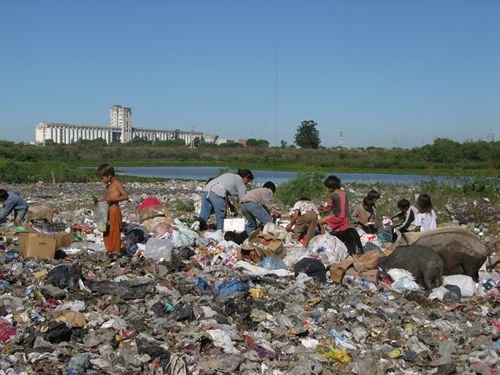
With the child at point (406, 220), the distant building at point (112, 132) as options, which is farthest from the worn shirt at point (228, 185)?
the distant building at point (112, 132)

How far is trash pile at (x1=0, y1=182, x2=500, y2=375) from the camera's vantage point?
4829 mm

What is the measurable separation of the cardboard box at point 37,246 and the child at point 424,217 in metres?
5.38

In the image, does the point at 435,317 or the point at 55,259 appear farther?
the point at 55,259

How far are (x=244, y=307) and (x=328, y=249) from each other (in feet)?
8.69

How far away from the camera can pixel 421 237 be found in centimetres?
794

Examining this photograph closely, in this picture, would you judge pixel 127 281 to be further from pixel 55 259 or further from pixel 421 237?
pixel 421 237

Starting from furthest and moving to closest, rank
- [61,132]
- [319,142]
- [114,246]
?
[61,132] → [319,142] → [114,246]

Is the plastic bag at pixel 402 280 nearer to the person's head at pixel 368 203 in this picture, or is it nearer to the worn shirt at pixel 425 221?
the worn shirt at pixel 425 221

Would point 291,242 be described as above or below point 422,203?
below

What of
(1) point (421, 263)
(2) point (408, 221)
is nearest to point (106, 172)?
(1) point (421, 263)

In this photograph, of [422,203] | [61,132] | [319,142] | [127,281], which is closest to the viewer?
[127,281]

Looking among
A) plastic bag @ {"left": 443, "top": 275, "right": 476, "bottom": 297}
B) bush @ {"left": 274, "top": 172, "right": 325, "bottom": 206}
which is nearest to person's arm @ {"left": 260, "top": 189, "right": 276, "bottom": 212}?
plastic bag @ {"left": 443, "top": 275, "right": 476, "bottom": 297}

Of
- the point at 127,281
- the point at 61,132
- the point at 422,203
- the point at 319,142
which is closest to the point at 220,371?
the point at 127,281

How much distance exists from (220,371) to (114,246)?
4.05m
